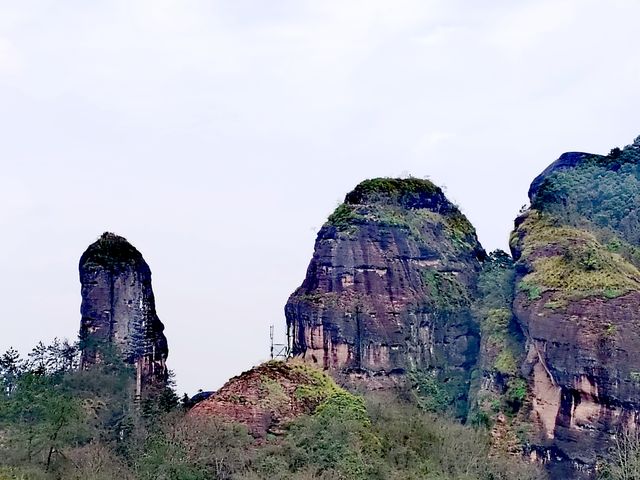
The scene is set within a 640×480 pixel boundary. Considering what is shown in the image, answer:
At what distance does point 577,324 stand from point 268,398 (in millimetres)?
13106

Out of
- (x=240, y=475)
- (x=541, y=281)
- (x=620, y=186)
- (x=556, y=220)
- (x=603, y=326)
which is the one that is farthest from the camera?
(x=620, y=186)

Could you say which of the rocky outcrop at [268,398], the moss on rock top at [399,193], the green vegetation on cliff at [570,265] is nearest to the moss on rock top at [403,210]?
the moss on rock top at [399,193]

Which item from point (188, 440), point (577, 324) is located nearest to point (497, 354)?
point (577, 324)

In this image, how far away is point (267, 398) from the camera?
33.8 m

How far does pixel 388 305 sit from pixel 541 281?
8.80 meters

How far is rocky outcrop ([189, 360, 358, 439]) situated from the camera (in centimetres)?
3291

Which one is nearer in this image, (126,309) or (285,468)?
(285,468)

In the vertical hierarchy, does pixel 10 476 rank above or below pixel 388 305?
below

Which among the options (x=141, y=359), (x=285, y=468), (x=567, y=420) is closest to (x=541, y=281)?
(x=567, y=420)

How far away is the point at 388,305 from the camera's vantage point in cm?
4456

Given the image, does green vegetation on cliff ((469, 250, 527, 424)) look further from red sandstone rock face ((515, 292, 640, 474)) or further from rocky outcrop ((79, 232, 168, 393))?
rocky outcrop ((79, 232, 168, 393))

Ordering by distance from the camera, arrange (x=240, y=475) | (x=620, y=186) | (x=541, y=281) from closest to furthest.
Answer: (x=240, y=475) → (x=541, y=281) → (x=620, y=186)

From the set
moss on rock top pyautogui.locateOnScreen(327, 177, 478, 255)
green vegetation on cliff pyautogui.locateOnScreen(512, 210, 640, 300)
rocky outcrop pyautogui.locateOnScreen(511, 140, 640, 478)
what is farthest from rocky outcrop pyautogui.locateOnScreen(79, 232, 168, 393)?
green vegetation on cliff pyautogui.locateOnScreen(512, 210, 640, 300)

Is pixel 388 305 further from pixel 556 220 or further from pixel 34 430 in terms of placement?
pixel 34 430
